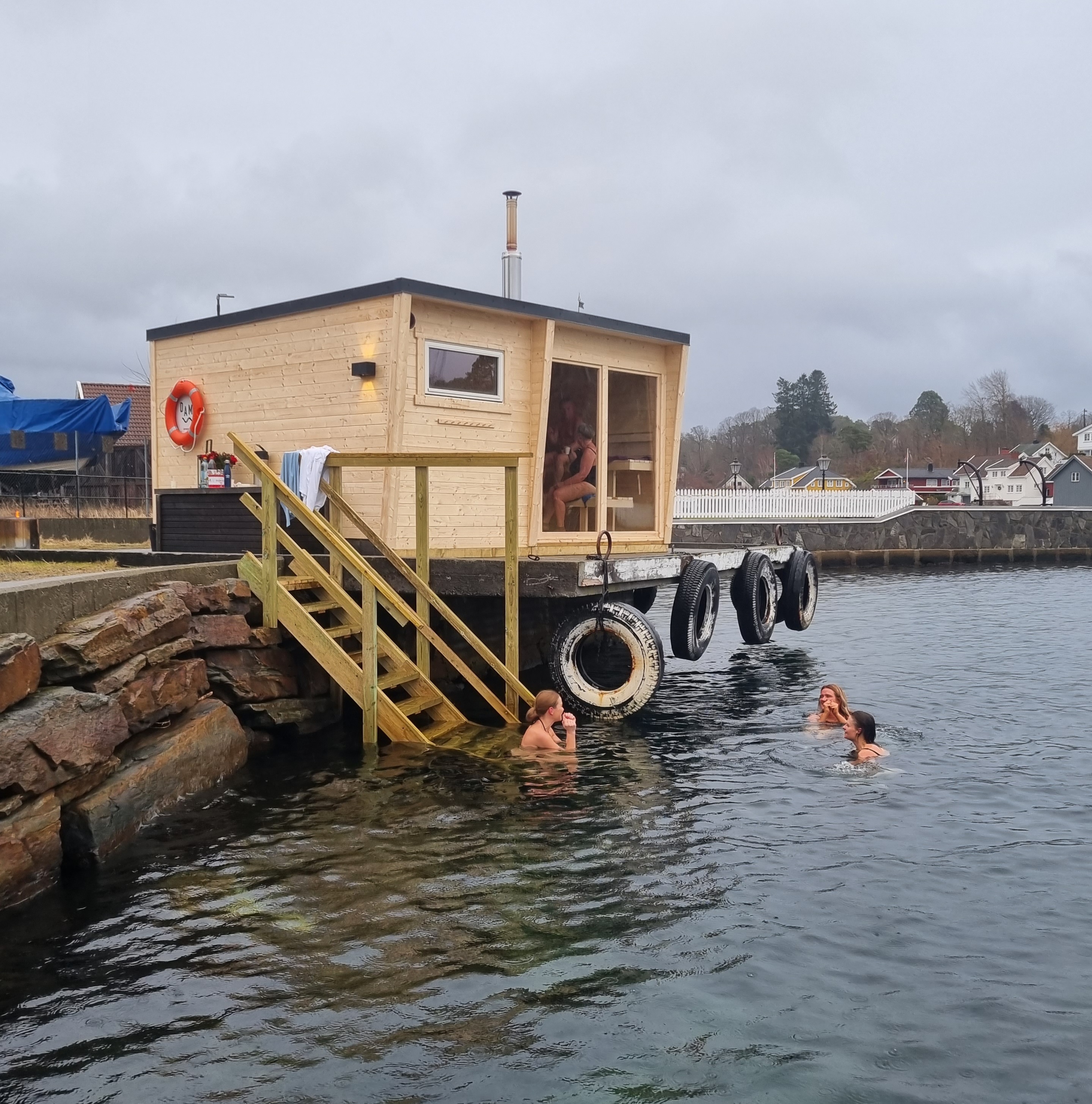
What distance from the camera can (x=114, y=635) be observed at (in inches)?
311

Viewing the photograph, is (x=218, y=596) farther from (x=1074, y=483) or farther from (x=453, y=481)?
(x=1074, y=483)

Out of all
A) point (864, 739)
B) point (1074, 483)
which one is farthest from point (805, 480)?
point (864, 739)

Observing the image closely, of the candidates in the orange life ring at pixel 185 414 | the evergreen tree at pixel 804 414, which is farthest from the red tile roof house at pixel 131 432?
the evergreen tree at pixel 804 414

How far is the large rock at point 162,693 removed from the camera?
793 cm

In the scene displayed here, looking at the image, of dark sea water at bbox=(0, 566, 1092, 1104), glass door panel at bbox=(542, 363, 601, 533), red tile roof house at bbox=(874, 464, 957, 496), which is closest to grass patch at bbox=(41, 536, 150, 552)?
glass door panel at bbox=(542, 363, 601, 533)

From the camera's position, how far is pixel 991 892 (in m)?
6.31

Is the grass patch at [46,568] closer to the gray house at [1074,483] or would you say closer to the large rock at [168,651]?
the large rock at [168,651]

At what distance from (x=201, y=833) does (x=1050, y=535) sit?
126 ft

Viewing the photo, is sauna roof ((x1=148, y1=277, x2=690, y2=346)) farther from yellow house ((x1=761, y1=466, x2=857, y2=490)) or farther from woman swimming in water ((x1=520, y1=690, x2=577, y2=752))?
yellow house ((x1=761, y1=466, x2=857, y2=490))

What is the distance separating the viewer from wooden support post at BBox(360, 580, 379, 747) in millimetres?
9320

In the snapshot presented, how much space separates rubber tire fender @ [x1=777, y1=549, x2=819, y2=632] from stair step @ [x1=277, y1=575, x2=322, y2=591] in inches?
322

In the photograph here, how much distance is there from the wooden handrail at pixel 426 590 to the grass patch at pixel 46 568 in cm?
237

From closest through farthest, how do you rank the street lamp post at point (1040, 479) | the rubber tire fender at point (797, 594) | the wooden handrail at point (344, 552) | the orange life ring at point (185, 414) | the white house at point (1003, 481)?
1. the wooden handrail at point (344, 552)
2. the orange life ring at point (185, 414)
3. the rubber tire fender at point (797, 594)
4. the street lamp post at point (1040, 479)
5. the white house at point (1003, 481)

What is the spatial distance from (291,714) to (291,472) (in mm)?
2619
